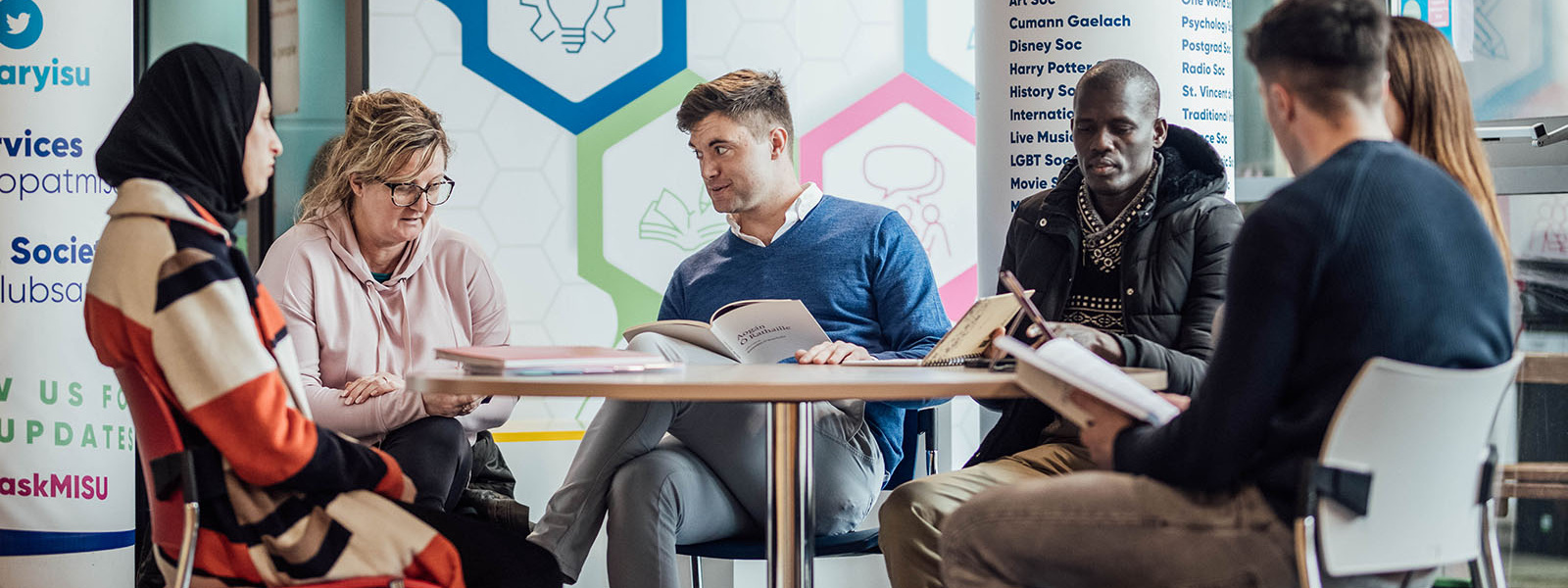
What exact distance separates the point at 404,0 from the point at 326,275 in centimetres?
139

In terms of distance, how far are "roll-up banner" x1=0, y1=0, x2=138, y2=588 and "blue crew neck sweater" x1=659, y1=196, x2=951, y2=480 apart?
1620 mm

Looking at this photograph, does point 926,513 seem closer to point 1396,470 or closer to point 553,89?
point 1396,470

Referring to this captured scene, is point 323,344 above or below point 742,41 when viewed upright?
below

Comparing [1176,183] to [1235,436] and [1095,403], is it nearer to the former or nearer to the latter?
[1095,403]

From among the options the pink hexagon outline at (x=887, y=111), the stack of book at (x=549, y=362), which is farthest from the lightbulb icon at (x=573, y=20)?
the stack of book at (x=549, y=362)

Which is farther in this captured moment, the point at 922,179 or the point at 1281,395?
the point at 922,179

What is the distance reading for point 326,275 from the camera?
2748 millimetres

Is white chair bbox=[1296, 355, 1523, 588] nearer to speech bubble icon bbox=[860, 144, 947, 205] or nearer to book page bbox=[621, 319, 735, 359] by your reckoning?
book page bbox=[621, 319, 735, 359]

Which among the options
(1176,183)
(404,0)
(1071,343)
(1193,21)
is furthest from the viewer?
(404,0)

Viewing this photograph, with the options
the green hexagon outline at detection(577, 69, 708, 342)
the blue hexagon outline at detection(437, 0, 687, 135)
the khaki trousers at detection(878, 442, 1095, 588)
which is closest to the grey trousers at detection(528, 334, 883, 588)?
the khaki trousers at detection(878, 442, 1095, 588)

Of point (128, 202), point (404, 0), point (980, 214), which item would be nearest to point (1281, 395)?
point (128, 202)

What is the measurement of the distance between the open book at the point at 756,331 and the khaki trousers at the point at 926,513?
1.06 feet

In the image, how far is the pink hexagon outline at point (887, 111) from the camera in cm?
411

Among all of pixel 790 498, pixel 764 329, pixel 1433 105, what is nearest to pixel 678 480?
pixel 764 329
